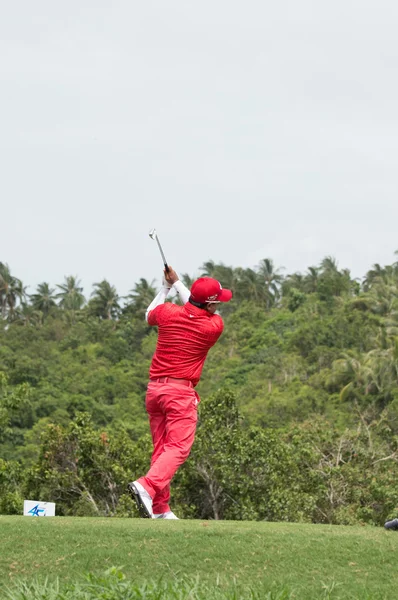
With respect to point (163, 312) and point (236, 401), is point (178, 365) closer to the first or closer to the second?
point (163, 312)

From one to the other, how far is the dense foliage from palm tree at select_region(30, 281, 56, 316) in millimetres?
169

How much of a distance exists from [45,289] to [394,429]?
50905mm

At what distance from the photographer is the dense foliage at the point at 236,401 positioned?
22.1 m

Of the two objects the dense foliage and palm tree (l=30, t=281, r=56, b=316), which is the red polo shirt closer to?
the dense foliage

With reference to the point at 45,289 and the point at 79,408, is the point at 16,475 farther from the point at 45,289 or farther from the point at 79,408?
the point at 45,289

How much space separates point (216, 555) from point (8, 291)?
74.5 meters

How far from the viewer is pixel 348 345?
2544 inches

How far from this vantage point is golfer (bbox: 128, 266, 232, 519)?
26.6ft

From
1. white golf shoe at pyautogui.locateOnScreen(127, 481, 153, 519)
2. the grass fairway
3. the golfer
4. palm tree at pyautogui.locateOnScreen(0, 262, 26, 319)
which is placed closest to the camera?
the grass fairway

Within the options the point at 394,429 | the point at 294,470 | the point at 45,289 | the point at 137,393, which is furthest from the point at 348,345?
the point at 294,470

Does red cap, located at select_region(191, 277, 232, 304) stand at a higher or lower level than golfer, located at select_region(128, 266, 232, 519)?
higher

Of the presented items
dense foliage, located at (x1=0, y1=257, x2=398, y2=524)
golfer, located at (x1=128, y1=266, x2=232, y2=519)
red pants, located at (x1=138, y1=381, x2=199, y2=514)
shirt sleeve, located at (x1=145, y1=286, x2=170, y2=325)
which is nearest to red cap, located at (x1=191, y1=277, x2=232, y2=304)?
golfer, located at (x1=128, y1=266, x2=232, y2=519)

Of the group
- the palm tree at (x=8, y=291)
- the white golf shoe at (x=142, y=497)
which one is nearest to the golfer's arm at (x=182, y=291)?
the white golf shoe at (x=142, y=497)

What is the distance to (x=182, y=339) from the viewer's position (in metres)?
8.23
